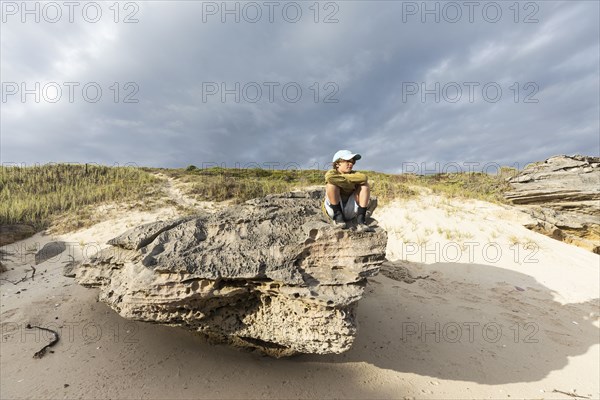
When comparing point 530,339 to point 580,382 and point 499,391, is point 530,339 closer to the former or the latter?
point 580,382

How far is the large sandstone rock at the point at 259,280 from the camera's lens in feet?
11.6

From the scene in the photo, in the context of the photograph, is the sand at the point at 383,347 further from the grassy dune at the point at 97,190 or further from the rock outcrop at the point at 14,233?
the grassy dune at the point at 97,190

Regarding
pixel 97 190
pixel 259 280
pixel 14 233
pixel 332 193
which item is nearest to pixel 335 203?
pixel 332 193

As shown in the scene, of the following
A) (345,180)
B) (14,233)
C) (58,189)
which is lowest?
(14,233)

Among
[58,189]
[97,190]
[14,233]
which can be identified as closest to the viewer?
[14,233]

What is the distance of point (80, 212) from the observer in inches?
523

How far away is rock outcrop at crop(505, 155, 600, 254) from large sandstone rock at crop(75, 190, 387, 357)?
36.6 feet

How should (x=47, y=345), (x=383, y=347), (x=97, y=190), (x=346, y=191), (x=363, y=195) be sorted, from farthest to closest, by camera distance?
(x=97, y=190) < (x=383, y=347) < (x=47, y=345) < (x=346, y=191) < (x=363, y=195)

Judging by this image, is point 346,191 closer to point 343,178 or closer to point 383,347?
point 343,178

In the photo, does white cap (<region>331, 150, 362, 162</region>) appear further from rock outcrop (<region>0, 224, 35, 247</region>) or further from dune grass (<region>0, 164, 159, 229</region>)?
dune grass (<region>0, 164, 159, 229</region>)

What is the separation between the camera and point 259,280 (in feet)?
12.1

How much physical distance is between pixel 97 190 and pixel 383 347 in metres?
17.9

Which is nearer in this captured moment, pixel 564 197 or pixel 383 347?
pixel 383 347

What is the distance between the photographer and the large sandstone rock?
11.6ft
